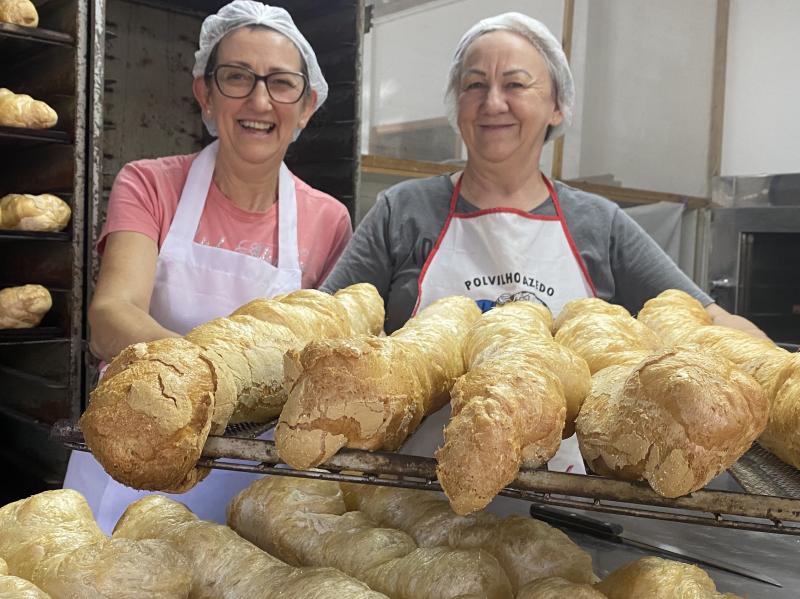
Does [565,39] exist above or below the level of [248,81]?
above

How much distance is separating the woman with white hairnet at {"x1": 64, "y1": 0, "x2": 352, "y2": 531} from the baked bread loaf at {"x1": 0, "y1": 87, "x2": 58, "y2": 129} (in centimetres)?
80

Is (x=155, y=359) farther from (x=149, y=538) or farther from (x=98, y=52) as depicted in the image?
(x=98, y=52)

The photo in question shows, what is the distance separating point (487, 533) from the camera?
3.11 ft

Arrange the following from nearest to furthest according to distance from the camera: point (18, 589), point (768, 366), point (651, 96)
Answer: point (18, 589) < point (768, 366) < point (651, 96)

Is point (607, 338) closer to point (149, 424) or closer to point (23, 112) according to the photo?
point (149, 424)

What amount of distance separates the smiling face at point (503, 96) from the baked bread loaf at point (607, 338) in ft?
3.37

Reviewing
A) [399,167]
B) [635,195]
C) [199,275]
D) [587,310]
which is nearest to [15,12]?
[199,275]

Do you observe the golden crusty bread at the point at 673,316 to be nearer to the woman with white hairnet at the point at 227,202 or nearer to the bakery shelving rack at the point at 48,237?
the woman with white hairnet at the point at 227,202

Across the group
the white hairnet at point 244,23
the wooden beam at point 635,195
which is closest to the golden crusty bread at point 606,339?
the white hairnet at point 244,23

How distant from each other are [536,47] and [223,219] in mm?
1076

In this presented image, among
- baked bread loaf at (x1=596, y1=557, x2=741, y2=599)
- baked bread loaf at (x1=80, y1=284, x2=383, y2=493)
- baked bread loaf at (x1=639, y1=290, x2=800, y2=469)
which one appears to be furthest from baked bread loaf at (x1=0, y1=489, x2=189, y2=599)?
baked bread loaf at (x1=639, y1=290, x2=800, y2=469)

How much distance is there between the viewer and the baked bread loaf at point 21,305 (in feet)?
9.43

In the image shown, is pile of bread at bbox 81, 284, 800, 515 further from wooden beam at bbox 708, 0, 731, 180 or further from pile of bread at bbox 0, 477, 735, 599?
wooden beam at bbox 708, 0, 731, 180

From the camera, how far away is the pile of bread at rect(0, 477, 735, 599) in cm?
81
